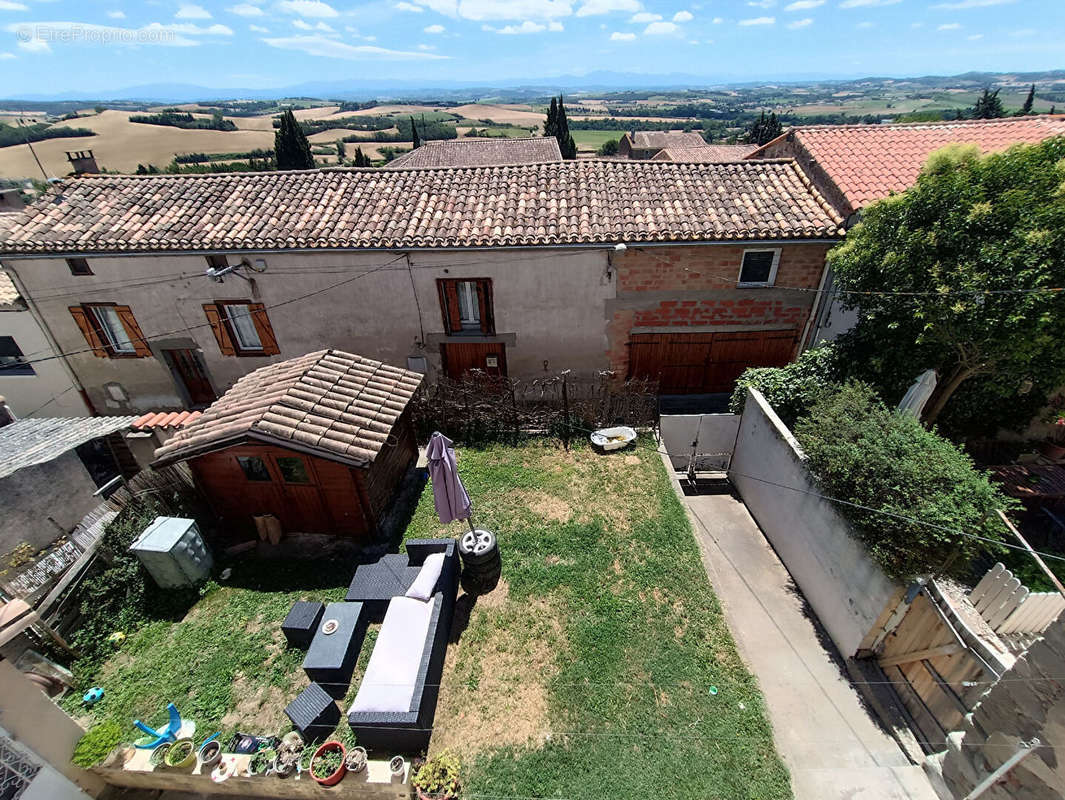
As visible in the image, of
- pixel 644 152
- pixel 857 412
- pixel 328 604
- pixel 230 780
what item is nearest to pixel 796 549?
pixel 857 412

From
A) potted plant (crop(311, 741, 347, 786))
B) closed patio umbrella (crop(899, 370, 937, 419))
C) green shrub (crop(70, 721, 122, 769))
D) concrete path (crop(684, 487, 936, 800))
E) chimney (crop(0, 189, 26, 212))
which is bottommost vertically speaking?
concrete path (crop(684, 487, 936, 800))

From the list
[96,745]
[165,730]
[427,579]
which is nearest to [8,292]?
[96,745]

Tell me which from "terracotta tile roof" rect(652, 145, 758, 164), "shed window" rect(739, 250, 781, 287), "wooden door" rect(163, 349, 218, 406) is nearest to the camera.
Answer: "shed window" rect(739, 250, 781, 287)

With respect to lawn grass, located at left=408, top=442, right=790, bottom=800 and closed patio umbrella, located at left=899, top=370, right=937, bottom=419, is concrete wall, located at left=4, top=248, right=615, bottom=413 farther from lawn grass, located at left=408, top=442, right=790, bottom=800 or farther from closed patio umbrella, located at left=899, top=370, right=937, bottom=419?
closed patio umbrella, located at left=899, top=370, right=937, bottom=419

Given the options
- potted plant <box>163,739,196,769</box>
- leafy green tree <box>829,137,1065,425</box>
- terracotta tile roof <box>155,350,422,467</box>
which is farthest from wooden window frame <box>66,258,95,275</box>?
leafy green tree <box>829,137,1065,425</box>

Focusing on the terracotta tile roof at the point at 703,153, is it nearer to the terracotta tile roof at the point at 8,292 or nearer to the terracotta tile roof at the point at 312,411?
the terracotta tile roof at the point at 312,411

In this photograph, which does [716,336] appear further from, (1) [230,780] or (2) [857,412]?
(1) [230,780]

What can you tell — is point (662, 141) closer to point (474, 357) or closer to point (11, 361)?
point (474, 357)
